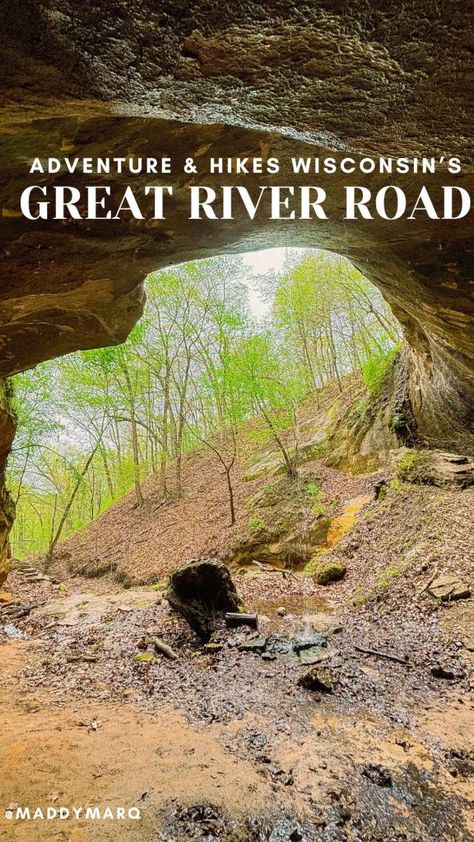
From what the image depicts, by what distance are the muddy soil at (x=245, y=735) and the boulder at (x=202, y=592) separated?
497mm

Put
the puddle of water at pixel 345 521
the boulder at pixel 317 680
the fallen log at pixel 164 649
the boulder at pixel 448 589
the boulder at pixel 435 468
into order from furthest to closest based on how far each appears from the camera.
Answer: the puddle of water at pixel 345 521 → the boulder at pixel 435 468 → the boulder at pixel 448 589 → the fallen log at pixel 164 649 → the boulder at pixel 317 680

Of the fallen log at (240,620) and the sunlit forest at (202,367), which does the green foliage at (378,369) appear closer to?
the sunlit forest at (202,367)

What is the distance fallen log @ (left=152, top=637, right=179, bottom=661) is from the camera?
7.29m

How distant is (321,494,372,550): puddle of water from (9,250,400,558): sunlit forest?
354 centimetres

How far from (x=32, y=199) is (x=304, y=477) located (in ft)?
46.4

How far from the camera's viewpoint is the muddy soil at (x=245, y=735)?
356 cm

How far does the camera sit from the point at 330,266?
2280 cm

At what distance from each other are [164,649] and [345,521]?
7776mm

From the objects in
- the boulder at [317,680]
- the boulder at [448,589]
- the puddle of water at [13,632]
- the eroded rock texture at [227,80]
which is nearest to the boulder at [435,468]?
the boulder at [448,589]

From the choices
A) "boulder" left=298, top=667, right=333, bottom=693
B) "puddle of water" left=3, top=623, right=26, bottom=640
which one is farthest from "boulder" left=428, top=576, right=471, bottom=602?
"puddle of water" left=3, top=623, right=26, bottom=640

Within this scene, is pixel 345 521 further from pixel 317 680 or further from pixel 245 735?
pixel 245 735

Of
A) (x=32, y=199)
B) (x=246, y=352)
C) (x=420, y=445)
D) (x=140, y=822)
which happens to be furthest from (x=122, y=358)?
(x=140, y=822)

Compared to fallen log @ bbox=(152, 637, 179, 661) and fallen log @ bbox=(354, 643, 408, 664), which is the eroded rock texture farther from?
fallen log @ bbox=(152, 637, 179, 661)

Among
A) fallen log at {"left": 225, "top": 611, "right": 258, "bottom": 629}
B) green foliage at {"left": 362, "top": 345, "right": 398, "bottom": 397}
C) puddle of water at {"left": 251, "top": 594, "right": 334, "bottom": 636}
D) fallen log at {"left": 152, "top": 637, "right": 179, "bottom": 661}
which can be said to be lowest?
puddle of water at {"left": 251, "top": 594, "right": 334, "bottom": 636}
